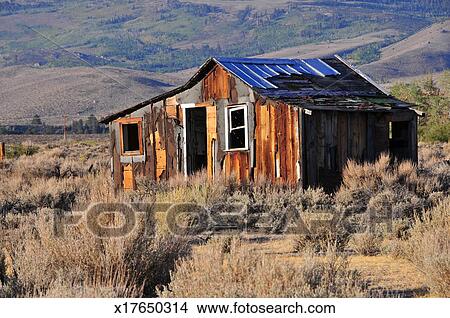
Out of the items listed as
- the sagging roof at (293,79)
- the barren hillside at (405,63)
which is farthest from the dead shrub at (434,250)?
the barren hillside at (405,63)

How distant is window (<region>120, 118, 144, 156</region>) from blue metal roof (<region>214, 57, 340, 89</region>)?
8.28 ft

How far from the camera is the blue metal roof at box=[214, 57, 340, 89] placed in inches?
639

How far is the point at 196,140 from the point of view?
1758cm

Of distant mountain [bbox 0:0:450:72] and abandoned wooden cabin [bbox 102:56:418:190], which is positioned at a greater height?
distant mountain [bbox 0:0:450:72]

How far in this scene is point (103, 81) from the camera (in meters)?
52.1

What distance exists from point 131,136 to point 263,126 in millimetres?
4540

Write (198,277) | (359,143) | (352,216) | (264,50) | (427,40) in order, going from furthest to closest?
(264,50), (427,40), (359,143), (352,216), (198,277)

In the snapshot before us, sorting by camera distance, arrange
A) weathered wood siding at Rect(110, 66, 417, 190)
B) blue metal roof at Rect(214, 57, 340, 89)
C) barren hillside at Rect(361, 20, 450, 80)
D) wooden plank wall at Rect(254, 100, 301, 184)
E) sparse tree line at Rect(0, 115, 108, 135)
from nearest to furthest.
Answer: wooden plank wall at Rect(254, 100, 301, 184) < weathered wood siding at Rect(110, 66, 417, 190) < blue metal roof at Rect(214, 57, 340, 89) < barren hillside at Rect(361, 20, 450, 80) < sparse tree line at Rect(0, 115, 108, 135)

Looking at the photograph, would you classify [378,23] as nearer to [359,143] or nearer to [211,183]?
[359,143]

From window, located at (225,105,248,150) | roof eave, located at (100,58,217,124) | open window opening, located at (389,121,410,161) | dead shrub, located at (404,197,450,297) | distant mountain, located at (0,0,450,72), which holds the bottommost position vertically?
dead shrub, located at (404,197,450,297)

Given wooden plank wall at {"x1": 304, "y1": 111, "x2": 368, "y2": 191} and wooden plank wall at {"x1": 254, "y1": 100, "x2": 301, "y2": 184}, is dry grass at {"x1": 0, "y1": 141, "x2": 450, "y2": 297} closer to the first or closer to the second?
wooden plank wall at {"x1": 254, "y1": 100, "x2": 301, "y2": 184}

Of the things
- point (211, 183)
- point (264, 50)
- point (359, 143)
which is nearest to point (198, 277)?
point (211, 183)

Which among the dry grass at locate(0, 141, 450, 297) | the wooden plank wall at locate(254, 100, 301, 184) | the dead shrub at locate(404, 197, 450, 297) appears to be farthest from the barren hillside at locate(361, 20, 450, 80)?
the dead shrub at locate(404, 197, 450, 297)

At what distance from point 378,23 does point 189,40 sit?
785 cm
